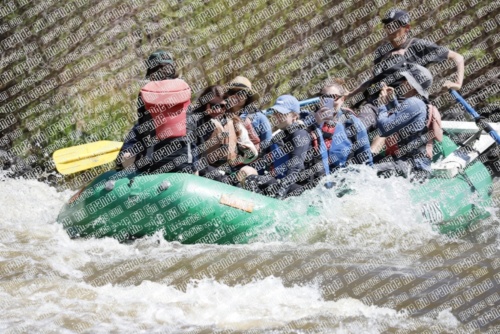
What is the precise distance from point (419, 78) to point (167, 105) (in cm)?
213

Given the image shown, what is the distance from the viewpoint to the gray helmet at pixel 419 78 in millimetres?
6215

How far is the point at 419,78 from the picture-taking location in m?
6.27

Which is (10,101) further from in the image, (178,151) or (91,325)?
(91,325)

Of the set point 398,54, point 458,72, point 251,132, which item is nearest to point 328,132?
point 251,132

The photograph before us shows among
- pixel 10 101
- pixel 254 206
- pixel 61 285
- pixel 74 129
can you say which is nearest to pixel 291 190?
pixel 254 206

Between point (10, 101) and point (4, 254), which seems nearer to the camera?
point (4, 254)

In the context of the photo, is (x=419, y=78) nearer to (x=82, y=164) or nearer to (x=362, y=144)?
(x=362, y=144)

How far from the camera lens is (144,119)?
5.60 metres

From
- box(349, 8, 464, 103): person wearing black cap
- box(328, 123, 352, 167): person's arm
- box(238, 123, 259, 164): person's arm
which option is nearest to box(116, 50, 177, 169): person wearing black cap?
box(238, 123, 259, 164): person's arm

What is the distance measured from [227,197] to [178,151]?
518 mm

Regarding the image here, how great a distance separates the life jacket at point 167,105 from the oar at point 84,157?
1585 mm

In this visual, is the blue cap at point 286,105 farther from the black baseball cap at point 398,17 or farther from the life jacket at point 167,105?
the black baseball cap at point 398,17

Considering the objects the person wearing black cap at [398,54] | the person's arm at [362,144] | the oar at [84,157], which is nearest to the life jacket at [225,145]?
the person's arm at [362,144]

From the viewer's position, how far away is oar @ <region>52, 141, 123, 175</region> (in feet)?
22.6
